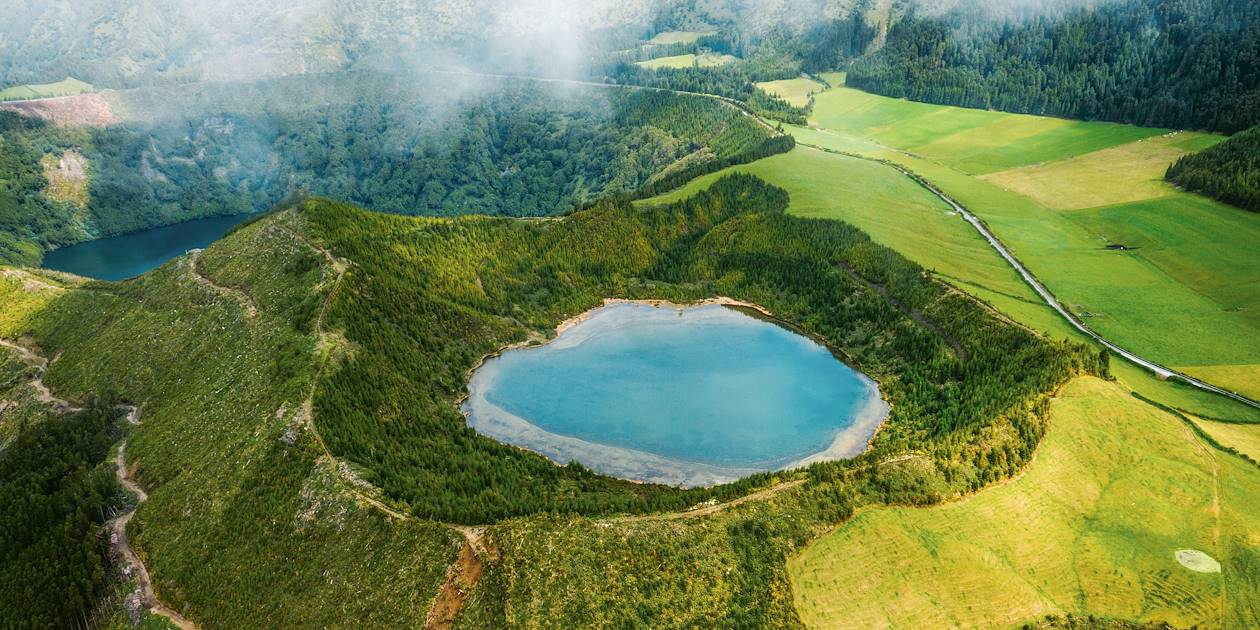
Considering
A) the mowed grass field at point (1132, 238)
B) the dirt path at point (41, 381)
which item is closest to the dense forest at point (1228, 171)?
the mowed grass field at point (1132, 238)

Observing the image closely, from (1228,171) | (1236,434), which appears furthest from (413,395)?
(1228,171)

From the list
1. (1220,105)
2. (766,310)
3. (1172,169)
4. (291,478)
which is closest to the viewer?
(291,478)

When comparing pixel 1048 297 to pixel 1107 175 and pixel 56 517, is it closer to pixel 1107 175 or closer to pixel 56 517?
pixel 1107 175

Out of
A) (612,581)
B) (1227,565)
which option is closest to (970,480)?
(1227,565)

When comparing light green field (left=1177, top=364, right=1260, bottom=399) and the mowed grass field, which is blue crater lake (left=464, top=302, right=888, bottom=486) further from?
the mowed grass field

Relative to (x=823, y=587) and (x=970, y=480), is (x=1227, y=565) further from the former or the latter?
(x=823, y=587)

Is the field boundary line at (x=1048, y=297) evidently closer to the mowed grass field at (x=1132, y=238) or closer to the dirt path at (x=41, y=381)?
the mowed grass field at (x=1132, y=238)

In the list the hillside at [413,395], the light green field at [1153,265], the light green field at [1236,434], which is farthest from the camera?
the light green field at [1153,265]
